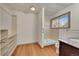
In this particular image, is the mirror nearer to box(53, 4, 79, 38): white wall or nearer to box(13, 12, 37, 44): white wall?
box(53, 4, 79, 38): white wall

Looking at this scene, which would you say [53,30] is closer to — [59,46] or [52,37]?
[52,37]

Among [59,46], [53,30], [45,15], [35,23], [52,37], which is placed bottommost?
[59,46]

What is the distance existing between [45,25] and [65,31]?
12.4 inches

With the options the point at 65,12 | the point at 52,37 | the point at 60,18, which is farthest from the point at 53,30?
the point at 65,12

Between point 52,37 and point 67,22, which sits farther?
point 52,37

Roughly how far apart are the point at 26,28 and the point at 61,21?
0.63 m

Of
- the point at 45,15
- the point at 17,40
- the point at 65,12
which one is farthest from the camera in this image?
the point at 17,40

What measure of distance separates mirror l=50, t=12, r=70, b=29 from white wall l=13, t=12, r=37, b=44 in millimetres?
353

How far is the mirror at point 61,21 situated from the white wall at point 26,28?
0.35m

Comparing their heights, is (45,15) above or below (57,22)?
above

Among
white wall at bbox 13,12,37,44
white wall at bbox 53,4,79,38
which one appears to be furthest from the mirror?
white wall at bbox 13,12,37,44

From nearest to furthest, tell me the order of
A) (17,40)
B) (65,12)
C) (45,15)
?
(65,12) → (45,15) → (17,40)

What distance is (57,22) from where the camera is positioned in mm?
1477

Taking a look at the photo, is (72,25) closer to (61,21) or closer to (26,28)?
(61,21)
